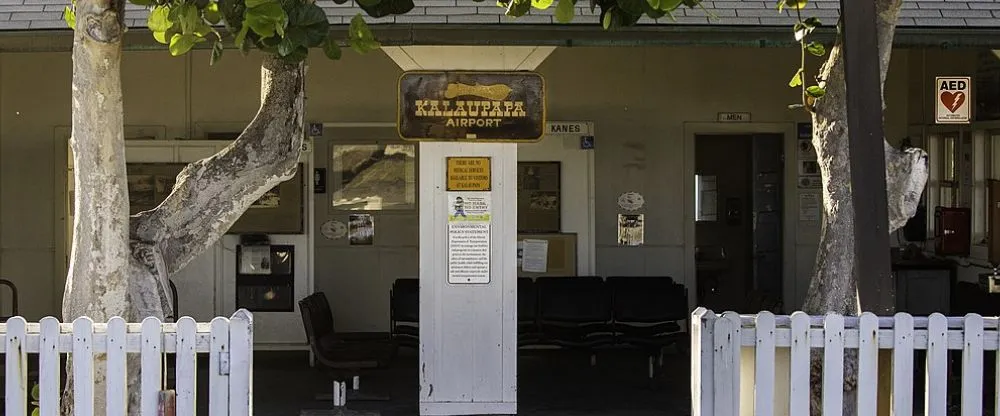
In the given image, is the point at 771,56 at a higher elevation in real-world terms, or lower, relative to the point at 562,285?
higher

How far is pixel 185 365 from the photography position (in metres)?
4.91

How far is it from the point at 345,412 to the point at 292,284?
2719mm

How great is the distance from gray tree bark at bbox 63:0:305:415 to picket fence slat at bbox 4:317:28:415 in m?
0.20

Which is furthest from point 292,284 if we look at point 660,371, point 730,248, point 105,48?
point 105,48

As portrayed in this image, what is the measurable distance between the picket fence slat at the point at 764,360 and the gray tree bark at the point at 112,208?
2.49 meters

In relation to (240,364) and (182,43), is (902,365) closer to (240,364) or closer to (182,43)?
(240,364)

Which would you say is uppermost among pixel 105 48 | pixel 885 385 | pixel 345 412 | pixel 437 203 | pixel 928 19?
pixel 928 19

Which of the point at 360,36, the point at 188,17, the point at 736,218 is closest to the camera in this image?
the point at 188,17

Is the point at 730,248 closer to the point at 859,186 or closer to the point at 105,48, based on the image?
the point at 859,186

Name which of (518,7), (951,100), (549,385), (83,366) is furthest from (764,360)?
(951,100)

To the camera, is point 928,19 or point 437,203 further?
point 437,203

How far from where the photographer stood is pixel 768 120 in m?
11.0

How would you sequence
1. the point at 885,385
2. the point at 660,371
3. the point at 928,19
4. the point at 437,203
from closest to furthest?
the point at 885,385 < the point at 928,19 < the point at 437,203 < the point at 660,371

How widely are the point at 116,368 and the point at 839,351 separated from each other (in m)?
2.98
